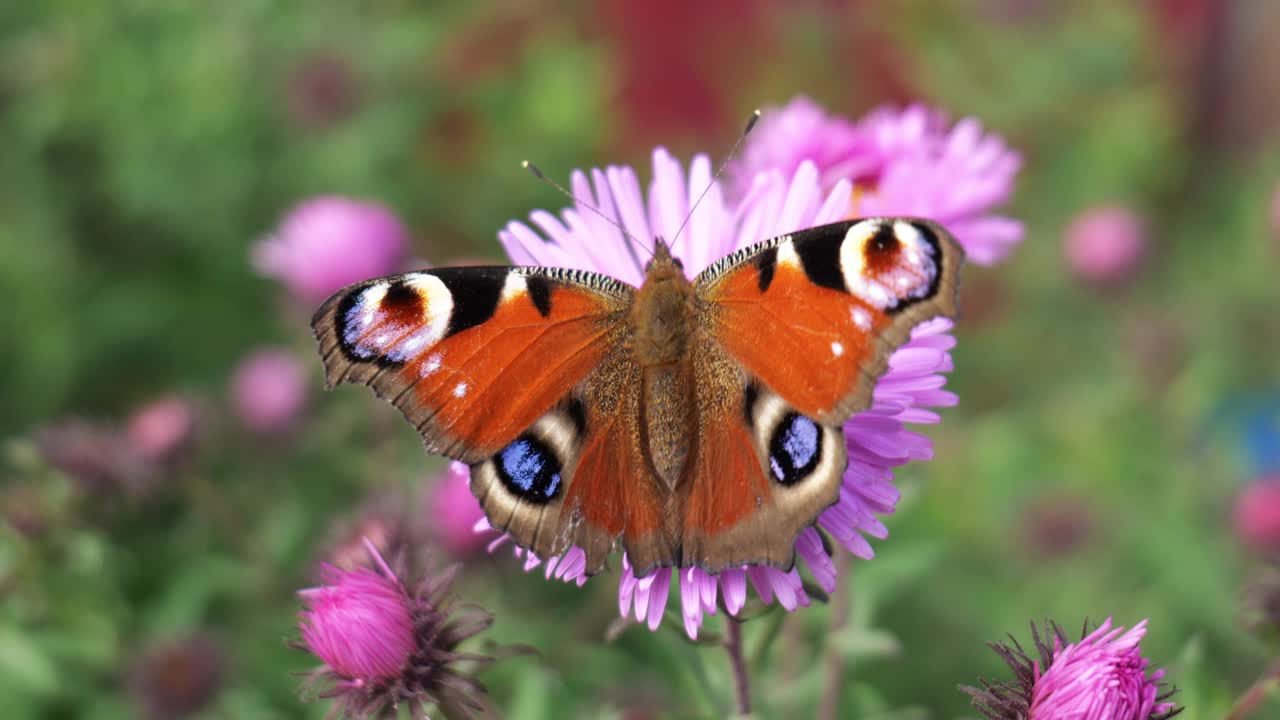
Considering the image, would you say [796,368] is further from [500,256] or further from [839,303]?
[500,256]

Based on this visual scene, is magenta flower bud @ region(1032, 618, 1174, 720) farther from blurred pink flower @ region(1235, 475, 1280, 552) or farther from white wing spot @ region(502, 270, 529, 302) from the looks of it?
blurred pink flower @ region(1235, 475, 1280, 552)

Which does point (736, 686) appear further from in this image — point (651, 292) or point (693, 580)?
point (651, 292)

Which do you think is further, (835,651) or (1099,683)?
(835,651)

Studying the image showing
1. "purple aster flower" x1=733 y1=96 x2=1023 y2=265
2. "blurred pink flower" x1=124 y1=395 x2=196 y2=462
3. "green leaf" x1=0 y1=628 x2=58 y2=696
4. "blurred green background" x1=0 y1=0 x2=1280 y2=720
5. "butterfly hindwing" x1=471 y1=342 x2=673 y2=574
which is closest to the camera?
"butterfly hindwing" x1=471 y1=342 x2=673 y2=574

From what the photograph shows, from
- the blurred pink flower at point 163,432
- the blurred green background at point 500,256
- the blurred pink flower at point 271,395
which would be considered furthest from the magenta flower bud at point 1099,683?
the blurred pink flower at point 271,395

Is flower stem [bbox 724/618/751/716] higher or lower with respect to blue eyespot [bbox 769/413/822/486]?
lower

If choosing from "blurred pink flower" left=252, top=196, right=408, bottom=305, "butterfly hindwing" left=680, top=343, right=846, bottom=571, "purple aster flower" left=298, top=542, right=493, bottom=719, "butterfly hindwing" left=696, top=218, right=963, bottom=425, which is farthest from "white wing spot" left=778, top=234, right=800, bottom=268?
"blurred pink flower" left=252, top=196, right=408, bottom=305

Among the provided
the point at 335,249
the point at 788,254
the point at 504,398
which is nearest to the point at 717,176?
the point at 788,254
